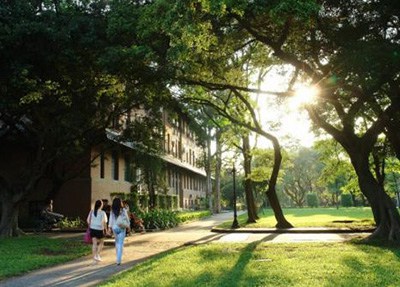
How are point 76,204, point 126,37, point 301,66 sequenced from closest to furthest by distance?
point 126,37 < point 301,66 < point 76,204

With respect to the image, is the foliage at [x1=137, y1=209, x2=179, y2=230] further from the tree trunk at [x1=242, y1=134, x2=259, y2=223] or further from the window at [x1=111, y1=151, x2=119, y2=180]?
the window at [x1=111, y1=151, x2=119, y2=180]

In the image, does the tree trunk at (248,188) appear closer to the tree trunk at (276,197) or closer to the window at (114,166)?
the tree trunk at (276,197)

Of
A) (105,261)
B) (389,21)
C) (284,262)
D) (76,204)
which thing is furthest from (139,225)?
(389,21)

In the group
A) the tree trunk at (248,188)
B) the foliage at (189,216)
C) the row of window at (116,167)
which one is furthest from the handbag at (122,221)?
the foliage at (189,216)

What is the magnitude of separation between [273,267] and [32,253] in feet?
26.2

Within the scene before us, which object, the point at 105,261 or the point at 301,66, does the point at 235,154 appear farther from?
the point at 105,261

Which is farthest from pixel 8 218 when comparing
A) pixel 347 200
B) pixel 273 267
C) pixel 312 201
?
pixel 347 200

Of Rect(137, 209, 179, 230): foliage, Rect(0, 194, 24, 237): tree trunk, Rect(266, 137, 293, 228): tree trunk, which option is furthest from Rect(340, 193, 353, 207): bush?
Rect(0, 194, 24, 237): tree trunk

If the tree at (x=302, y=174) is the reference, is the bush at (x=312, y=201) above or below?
below

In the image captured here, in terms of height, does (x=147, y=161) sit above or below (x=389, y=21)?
below

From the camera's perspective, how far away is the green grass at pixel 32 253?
39.7 ft

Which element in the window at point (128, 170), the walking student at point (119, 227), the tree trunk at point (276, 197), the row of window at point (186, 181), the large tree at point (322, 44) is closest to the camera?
the large tree at point (322, 44)

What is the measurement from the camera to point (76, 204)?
96.4ft

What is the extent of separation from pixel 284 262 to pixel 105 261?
16.3 ft
